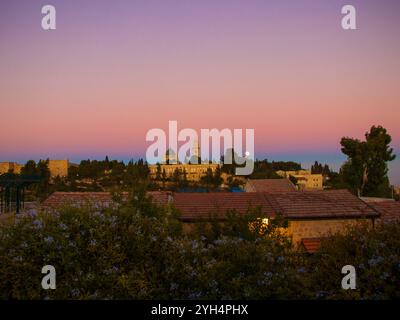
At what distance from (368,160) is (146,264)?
43536mm

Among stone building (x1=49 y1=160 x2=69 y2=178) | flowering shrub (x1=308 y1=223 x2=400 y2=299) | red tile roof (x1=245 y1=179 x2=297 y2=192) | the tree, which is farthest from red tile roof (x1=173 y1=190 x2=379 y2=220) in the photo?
stone building (x1=49 y1=160 x2=69 y2=178)

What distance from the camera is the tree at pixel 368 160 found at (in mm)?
45250

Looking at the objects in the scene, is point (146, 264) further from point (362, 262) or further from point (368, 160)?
point (368, 160)

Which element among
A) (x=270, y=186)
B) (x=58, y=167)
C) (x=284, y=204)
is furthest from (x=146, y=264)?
(x=58, y=167)

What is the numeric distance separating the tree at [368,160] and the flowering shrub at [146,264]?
40.7 metres

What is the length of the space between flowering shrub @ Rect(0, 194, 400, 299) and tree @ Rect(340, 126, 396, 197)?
134 ft

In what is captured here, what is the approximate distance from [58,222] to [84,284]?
1124 mm

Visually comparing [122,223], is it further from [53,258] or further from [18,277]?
[18,277]

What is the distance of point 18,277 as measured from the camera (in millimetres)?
6121

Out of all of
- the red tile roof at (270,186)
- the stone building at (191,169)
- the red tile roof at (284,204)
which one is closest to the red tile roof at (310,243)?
the red tile roof at (284,204)

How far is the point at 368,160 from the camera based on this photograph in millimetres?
45500

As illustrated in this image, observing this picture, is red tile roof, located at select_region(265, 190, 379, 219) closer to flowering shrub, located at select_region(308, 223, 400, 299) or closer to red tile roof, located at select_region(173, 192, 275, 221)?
red tile roof, located at select_region(173, 192, 275, 221)

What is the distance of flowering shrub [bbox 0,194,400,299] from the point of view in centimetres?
617
